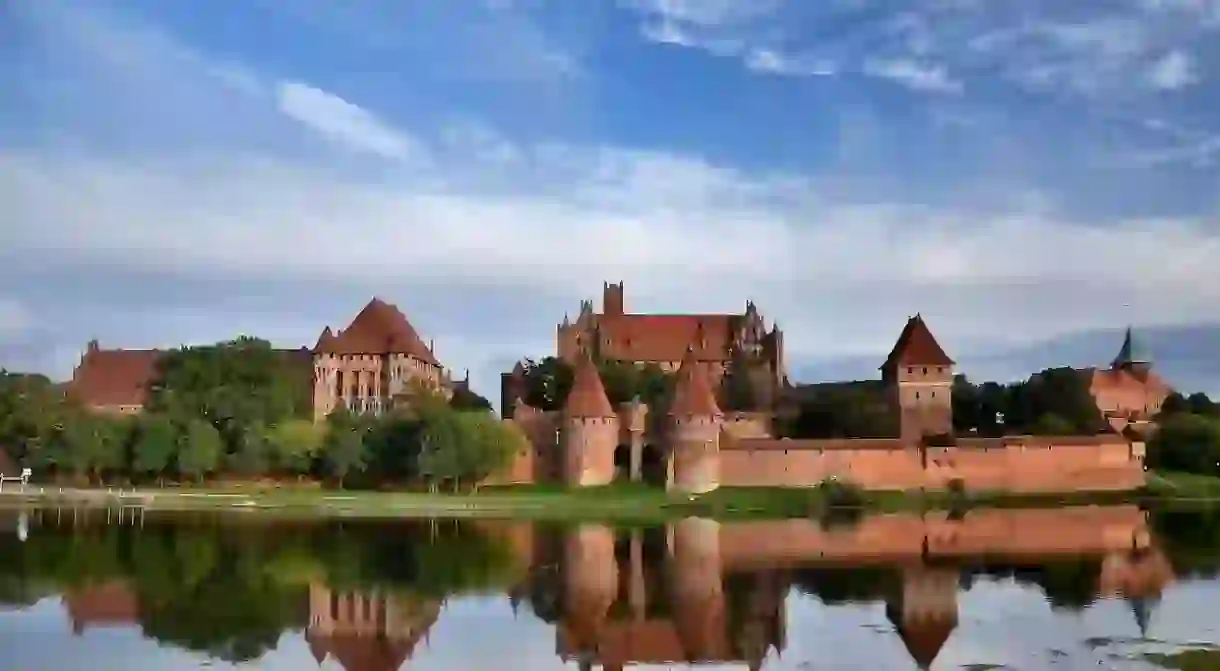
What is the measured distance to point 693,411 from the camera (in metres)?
52.6

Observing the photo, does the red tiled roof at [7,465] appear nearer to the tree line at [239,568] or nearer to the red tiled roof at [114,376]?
the red tiled roof at [114,376]

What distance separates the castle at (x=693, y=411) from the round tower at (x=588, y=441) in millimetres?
54

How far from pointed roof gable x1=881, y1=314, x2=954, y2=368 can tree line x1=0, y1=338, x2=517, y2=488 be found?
1922cm

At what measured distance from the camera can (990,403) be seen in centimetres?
7031

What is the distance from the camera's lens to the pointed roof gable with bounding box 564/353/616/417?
5538 centimetres

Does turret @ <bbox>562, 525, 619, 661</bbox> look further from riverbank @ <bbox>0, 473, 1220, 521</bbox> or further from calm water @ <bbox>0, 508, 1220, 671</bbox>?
riverbank @ <bbox>0, 473, 1220, 521</bbox>

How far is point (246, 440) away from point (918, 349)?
101 ft

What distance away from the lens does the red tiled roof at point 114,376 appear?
246 ft

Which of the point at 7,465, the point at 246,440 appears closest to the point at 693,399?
the point at 246,440

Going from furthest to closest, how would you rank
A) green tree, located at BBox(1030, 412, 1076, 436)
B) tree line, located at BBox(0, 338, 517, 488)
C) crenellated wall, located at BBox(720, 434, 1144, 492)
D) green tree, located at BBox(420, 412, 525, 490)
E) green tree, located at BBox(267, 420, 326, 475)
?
green tree, located at BBox(1030, 412, 1076, 436) → green tree, located at BBox(267, 420, 326, 475) → crenellated wall, located at BBox(720, 434, 1144, 492) → tree line, located at BBox(0, 338, 517, 488) → green tree, located at BBox(420, 412, 525, 490)

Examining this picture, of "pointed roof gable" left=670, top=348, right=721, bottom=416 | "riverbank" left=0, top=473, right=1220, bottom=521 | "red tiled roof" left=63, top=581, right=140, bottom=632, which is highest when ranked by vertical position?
"pointed roof gable" left=670, top=348, right=721, bottom=416

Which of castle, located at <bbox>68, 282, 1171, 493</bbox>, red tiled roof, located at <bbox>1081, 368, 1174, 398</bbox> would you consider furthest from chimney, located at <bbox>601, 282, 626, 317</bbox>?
red tiled roof, located at <bbox>1081, 368, 1174, 398</bbox>

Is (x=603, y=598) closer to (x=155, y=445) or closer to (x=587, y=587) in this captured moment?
(x=587, y=587)

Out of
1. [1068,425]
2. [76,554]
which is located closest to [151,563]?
[76,554]
